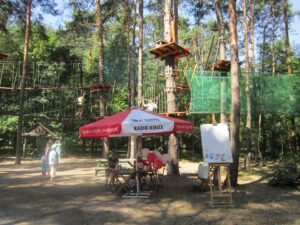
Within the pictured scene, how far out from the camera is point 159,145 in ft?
84.6

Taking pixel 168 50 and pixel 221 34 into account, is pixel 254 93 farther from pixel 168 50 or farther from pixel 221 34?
pixel 168 50

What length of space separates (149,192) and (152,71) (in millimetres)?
23057

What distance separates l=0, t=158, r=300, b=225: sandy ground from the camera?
6398 mm

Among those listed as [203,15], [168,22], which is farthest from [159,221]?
[203,15]

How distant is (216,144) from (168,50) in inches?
196

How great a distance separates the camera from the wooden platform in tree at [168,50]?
11719 millimetres

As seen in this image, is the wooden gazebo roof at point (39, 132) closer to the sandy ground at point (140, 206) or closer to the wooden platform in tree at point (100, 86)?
the wooden platform in tree at point (100, 86)

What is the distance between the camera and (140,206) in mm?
7535

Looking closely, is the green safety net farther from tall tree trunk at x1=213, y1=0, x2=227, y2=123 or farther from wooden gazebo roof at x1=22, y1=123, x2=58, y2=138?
wooden gazebo roof at x1=22, y1=123, x2=58, y2=138

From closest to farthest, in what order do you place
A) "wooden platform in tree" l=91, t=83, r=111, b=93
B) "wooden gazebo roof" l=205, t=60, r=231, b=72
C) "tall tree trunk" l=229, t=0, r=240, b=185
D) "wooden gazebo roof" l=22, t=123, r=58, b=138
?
"tall tree trunk" l=229, t=0, r=240, b=185
"wooden gazebo roof" l=205, t=60, r=231, b=72
"wooden platform in tree" l=91, t=83, r=111, b=93
"wooden gazebo roof" l=22, t=123, r=58, b=138

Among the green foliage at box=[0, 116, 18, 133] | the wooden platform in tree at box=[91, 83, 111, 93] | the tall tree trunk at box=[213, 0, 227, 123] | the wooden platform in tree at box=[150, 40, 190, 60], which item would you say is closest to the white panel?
the tall tree trunk at box=[213, 0, 227, 123]

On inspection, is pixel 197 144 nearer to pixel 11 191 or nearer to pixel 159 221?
pixel 11 191

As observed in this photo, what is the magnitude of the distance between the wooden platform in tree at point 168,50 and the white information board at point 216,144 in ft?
14.2

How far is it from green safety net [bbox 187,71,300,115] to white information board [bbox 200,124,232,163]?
3969 mm
